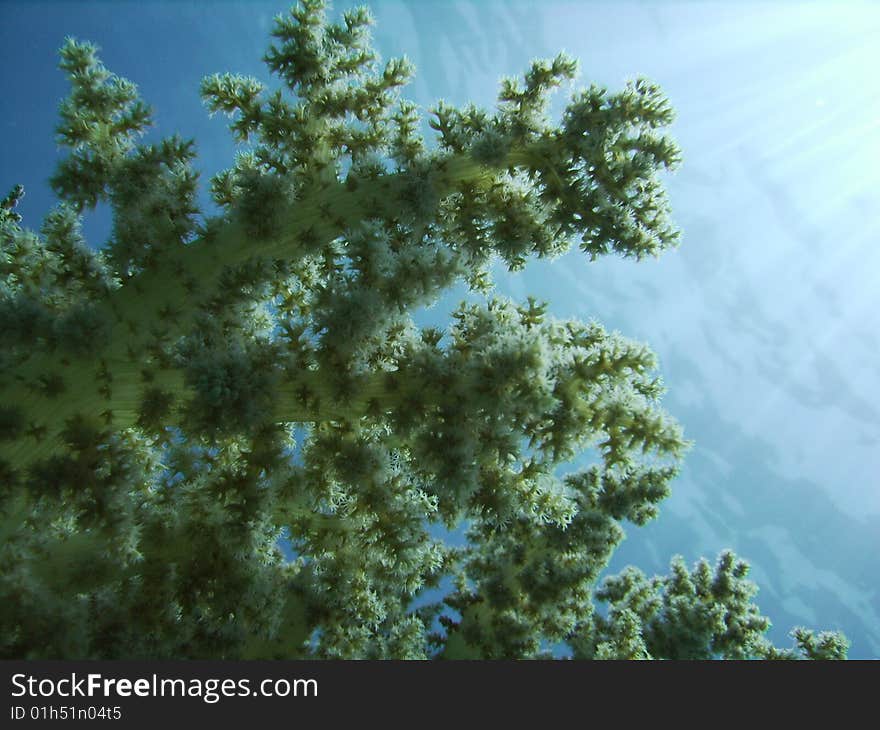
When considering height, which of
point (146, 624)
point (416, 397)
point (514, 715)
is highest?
point (416, 397)

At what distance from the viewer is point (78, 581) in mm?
5867

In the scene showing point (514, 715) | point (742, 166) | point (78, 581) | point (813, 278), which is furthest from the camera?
point (813, 278)

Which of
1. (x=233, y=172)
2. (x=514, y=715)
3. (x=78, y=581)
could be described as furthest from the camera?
(x=233, y=172)

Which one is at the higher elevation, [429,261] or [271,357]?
[429,261]

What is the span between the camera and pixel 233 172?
306 inches

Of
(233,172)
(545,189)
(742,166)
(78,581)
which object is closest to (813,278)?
(742,166)

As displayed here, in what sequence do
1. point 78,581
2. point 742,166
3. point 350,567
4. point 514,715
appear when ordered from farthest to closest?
point 742,166 < point 350,567 < point 78,581 < point 514,715

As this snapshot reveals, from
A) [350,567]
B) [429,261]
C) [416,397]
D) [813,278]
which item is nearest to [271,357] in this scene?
[416,397]

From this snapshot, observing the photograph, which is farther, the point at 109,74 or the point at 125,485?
the point at 109,74

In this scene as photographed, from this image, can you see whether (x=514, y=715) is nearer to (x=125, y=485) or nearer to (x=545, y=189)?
(x=125, y=485)

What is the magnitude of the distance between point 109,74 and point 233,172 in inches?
76.3

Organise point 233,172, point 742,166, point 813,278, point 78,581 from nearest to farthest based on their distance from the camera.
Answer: point 78,581 < point 233,172 < point 742,166 < point 813,278

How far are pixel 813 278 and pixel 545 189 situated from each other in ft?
145

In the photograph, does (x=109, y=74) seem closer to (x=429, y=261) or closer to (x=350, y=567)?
(x=429, y=261)
